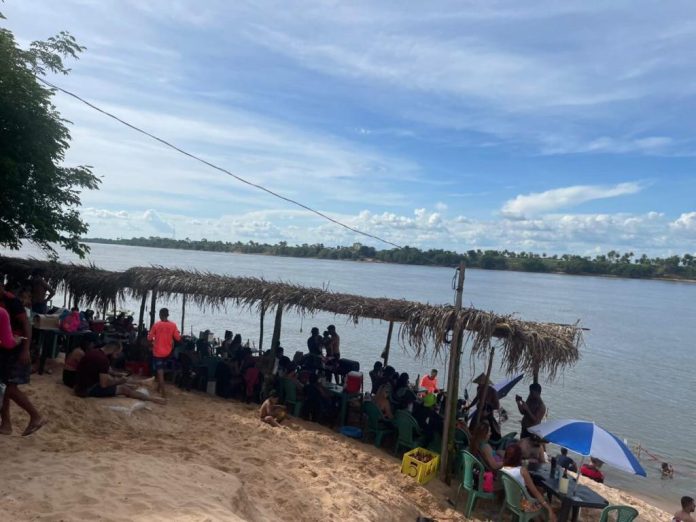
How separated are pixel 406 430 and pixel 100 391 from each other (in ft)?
13.8

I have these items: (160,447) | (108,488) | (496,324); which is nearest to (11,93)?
(160,447)

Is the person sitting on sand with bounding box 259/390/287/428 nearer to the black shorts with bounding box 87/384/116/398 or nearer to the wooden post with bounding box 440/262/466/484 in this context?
the black shorts with bounding box 87/384/116/398

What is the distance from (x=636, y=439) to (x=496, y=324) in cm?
989

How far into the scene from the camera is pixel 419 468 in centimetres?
671

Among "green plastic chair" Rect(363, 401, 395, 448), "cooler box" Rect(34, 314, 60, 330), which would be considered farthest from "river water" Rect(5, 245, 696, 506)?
"cooler box" Rect(34, 314, 60, 330)

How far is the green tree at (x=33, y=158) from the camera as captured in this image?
8.62 m

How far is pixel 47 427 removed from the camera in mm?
5934

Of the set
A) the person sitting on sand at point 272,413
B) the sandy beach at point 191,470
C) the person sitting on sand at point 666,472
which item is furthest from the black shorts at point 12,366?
the person sitting on sand at point 666,472

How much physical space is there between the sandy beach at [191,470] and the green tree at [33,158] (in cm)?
337

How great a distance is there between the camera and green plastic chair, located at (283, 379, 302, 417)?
8469 mm

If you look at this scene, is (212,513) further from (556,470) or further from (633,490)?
(633,490)

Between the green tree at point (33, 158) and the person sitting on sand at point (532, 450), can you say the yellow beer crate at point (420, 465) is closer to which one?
the person sitting on sand at point (532, 450)

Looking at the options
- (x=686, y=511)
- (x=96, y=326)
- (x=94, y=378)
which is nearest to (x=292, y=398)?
(x=94, y=378)

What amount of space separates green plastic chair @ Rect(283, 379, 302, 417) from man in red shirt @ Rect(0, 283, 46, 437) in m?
3.89
